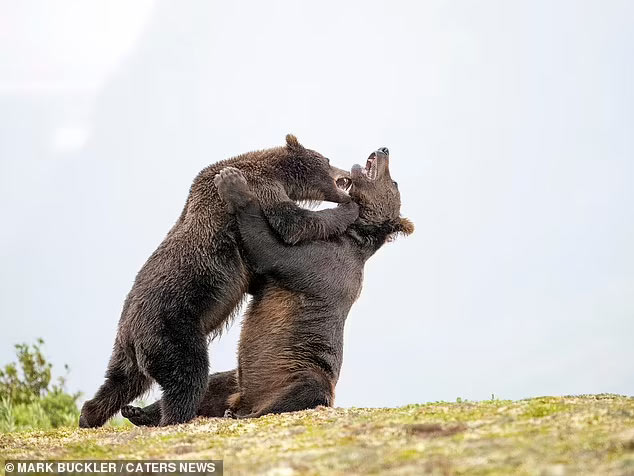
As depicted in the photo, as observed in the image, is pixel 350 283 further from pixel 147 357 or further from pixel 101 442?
pixel 101 442

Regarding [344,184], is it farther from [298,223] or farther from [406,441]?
[406,441]

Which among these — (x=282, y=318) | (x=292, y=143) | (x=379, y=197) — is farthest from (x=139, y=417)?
(x=379, y=197)

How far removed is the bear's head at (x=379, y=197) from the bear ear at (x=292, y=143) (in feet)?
2.12

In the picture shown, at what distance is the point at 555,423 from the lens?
5512 mm

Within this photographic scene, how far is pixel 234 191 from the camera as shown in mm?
8758

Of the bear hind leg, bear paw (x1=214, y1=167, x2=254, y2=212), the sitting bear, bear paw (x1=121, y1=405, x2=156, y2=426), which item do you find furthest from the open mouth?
bear paw (x1=121, y1=405, x2=156, y2=426)

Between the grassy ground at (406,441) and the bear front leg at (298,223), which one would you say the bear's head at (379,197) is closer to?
the bear front leg at (298,223)

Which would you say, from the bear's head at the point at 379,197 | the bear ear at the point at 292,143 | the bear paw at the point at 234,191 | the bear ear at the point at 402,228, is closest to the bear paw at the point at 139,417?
the bear paw at the point at 234,191

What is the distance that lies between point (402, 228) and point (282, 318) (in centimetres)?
184

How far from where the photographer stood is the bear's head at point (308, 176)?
9641 mm

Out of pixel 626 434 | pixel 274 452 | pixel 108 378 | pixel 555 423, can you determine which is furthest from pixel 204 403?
pixel 626 434

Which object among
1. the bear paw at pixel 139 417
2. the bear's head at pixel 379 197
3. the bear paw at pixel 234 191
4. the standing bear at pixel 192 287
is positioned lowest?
the bear paw at pixel 139 417

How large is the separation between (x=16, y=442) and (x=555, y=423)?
4272 mm

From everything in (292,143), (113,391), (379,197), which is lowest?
(113,391)
